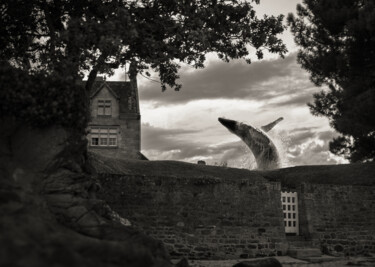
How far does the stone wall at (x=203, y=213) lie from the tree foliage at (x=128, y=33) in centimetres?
354

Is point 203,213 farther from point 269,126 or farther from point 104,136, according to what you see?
point 104,136

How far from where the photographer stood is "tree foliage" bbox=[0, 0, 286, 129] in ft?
38.3

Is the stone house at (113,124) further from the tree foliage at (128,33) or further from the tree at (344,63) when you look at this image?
the tree foliage at (128,33)

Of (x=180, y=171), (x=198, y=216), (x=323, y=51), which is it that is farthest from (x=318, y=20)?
(x=198, y=216)

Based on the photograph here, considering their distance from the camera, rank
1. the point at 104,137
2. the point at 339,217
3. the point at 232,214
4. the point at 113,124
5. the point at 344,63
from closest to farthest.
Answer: the point at 232,214, the point at 339,217, the point at 344,63, the point at 104,137, the point at 113,124

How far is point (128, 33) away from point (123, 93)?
1206 inches

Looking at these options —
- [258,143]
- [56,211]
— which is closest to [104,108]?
[258,143]

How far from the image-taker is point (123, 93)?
137ft

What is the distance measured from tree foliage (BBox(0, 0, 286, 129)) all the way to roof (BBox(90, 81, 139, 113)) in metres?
23.7

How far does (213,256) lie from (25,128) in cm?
872

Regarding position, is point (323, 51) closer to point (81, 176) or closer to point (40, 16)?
point (40, 16)

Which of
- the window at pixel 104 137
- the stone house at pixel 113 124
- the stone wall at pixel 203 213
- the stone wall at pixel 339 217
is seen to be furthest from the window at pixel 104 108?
the stone wall at pixel 203 213

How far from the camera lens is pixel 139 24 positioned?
44.8ft

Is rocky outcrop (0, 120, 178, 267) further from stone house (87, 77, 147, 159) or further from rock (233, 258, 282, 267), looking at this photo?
stone house (87, 77, 147, 159)
